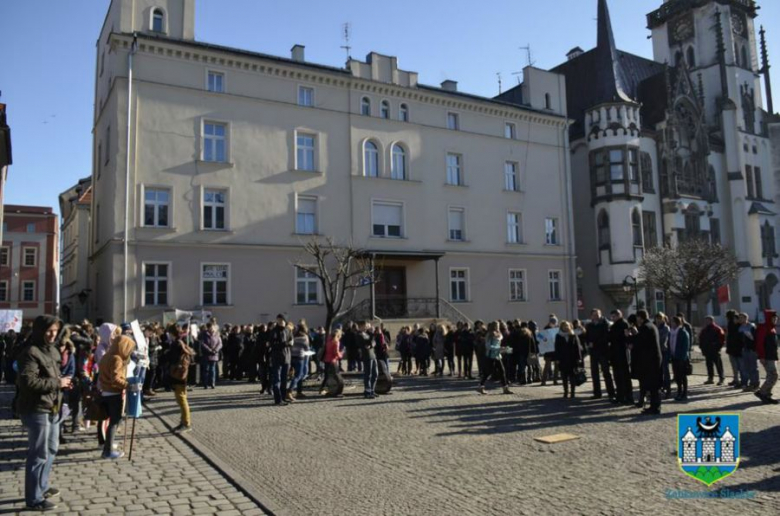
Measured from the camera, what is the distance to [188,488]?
6809 mm

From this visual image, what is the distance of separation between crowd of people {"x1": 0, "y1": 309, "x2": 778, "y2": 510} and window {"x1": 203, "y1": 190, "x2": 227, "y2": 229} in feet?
30.1

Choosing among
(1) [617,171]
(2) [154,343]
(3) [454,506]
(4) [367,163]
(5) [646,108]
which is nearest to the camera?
(3) [454,506]

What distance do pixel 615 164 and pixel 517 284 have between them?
10953 millimetres

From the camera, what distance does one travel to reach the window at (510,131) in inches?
1387

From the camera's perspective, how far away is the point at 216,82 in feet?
89.0

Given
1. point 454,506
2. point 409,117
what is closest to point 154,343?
point 454,506

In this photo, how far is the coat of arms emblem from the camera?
6.89 meters

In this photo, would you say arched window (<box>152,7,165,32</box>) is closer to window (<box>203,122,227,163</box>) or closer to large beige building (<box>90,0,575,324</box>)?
large beige building (<box>90,0,575,324</box>)

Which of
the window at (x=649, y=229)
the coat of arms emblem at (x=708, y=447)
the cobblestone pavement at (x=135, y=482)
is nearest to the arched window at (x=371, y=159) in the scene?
the window at (x=649, y=229)

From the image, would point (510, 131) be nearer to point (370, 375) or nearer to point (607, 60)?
point (607, 60)

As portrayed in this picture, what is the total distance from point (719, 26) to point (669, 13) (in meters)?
4.65

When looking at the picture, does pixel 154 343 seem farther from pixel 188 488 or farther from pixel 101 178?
pixel 101 178

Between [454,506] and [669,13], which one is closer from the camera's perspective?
[454,506]

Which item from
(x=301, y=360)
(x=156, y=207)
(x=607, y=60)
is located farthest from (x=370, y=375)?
(x=607, y=60)
